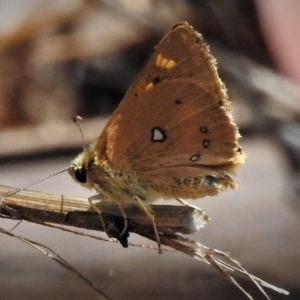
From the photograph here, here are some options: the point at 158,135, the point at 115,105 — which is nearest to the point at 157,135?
the point at 158,135

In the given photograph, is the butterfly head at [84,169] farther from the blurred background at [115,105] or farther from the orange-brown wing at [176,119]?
the blurred background at [115,105]

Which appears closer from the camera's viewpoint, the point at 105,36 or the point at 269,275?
the point at 269,275

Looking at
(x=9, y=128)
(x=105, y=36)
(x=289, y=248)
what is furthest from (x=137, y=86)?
(x=105, y=36)

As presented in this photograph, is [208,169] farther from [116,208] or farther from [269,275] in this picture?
[269,275]

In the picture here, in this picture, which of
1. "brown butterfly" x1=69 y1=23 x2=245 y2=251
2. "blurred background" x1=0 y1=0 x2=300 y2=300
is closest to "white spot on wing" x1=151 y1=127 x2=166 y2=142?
"brown butterfly" x1=69 y1=23 x2=245 y2=251

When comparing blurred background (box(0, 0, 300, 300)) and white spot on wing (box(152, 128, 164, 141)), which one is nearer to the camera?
white spot on wing (box(152, 128, 164, 141))

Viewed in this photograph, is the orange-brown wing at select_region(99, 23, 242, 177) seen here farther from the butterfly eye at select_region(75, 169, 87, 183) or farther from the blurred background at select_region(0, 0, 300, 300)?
the blurred background at select_region(0, 0, 300, 300)

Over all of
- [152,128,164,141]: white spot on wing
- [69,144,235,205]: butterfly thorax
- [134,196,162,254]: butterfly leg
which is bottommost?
[134,196,162,254]: butterfly leg
